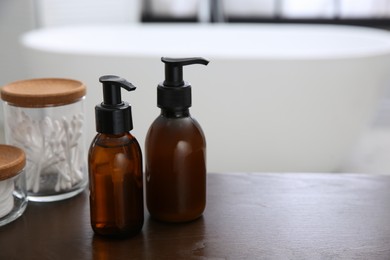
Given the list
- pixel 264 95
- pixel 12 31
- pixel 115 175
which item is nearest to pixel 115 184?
pixel 115 175

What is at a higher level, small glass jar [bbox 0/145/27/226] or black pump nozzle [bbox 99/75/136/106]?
black pump nozzle [bbox 99/75/136/106]

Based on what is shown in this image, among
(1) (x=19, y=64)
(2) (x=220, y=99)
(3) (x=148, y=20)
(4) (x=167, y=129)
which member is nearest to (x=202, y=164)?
(4) (x=167, y=129)

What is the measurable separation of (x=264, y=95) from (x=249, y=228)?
1284mm

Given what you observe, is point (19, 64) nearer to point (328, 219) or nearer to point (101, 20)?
point (101, 20)

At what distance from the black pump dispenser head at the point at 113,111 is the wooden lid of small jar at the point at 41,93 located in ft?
0.43

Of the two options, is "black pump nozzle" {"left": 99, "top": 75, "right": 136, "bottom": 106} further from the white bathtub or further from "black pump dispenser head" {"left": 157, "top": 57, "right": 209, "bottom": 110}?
the white bathtub

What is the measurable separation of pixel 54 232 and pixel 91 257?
69mm

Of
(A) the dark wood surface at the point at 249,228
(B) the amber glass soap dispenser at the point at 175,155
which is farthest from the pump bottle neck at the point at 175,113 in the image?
(A) the dark wood surface at the point at 249,228

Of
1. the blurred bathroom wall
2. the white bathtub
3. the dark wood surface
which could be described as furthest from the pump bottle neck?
the blurred bathroom wall

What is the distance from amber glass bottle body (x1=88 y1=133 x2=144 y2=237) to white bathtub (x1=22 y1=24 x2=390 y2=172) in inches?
46.8

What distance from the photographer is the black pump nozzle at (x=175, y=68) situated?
1.91 ft

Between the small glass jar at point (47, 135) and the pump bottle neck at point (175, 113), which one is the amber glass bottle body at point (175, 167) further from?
the small glass jar at point (47, 135)

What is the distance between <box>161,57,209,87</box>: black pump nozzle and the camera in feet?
1.91

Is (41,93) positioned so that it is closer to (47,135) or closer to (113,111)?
(47,135)
